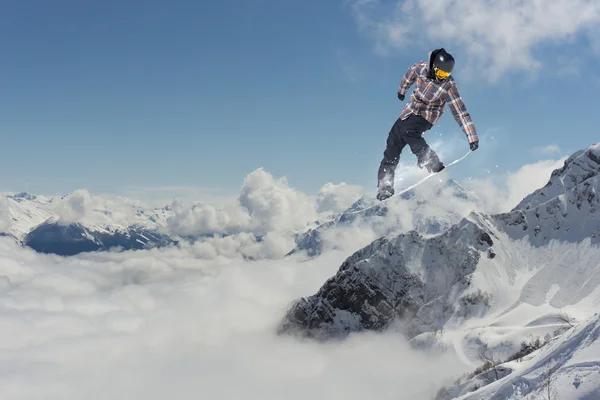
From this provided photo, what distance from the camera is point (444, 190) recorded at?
1753 centimetres

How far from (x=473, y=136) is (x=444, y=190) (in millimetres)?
3532

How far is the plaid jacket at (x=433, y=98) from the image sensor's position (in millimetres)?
14562

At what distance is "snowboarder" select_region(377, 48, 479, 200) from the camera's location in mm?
13377

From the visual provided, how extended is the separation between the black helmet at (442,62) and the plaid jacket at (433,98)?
4.94ft

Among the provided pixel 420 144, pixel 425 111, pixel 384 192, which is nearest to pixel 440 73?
pixel 425 111

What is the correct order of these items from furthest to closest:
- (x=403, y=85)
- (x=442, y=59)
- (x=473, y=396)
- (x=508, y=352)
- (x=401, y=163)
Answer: (x=508, y=352), (x=401, y=163), (x=473, y=396), (x=403, y=85), (x=442, y=59)

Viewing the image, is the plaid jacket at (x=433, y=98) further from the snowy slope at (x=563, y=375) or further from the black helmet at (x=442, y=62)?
the snowy slope at (x=563, y=375)

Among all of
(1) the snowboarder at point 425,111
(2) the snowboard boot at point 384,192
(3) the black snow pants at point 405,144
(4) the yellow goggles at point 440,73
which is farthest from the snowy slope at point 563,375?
(4) the yellow goggles at point 440,73

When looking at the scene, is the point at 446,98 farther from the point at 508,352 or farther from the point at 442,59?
the point at 508,352

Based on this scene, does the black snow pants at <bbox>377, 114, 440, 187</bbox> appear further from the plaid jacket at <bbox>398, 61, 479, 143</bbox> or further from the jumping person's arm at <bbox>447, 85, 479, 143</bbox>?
the jumping person's arm at <bbox>447, 85, 479, 143</bbox>

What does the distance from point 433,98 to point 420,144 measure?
2.34 m

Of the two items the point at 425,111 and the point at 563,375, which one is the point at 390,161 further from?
the point at 563,375

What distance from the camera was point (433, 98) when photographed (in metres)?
15.1

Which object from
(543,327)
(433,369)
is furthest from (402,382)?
(543,327)
